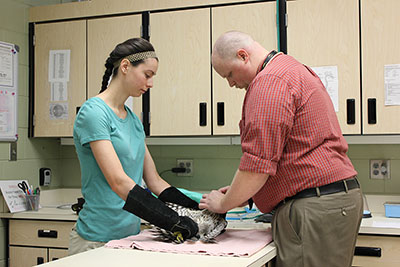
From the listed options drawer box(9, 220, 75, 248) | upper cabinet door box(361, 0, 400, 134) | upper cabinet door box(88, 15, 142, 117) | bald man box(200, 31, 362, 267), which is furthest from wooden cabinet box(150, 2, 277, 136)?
bald man box(200, 31, 362, 267)

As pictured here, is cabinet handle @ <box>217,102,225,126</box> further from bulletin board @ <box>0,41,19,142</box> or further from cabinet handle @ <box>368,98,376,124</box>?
bulletin board @ <box>0,41,19,142</box>

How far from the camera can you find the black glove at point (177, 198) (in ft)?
5.86

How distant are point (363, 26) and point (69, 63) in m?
1.90

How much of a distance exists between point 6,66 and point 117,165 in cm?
186

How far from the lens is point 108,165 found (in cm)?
157

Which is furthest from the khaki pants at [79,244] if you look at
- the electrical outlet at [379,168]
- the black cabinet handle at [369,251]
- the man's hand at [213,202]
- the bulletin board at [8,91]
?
the electrical outlet at [379,168]

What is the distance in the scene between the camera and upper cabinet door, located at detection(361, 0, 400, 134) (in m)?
2.54

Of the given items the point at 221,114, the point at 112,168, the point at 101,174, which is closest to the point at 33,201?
the point at 221,114

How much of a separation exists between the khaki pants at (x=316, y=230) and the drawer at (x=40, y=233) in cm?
160

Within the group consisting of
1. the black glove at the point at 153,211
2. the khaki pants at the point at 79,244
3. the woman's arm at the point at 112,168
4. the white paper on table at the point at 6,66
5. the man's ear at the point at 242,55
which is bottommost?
the khaki pants at the point at 79,244

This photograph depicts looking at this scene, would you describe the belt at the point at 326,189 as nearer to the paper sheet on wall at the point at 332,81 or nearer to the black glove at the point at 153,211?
the black glove at the point at 153,211

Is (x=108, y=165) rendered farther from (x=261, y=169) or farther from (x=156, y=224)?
(x=261, y=169)

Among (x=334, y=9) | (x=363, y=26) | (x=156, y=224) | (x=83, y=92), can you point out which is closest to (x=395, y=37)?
(x=363, y=26)

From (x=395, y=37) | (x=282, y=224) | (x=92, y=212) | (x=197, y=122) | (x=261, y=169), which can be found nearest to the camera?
(x=261, y=169)
